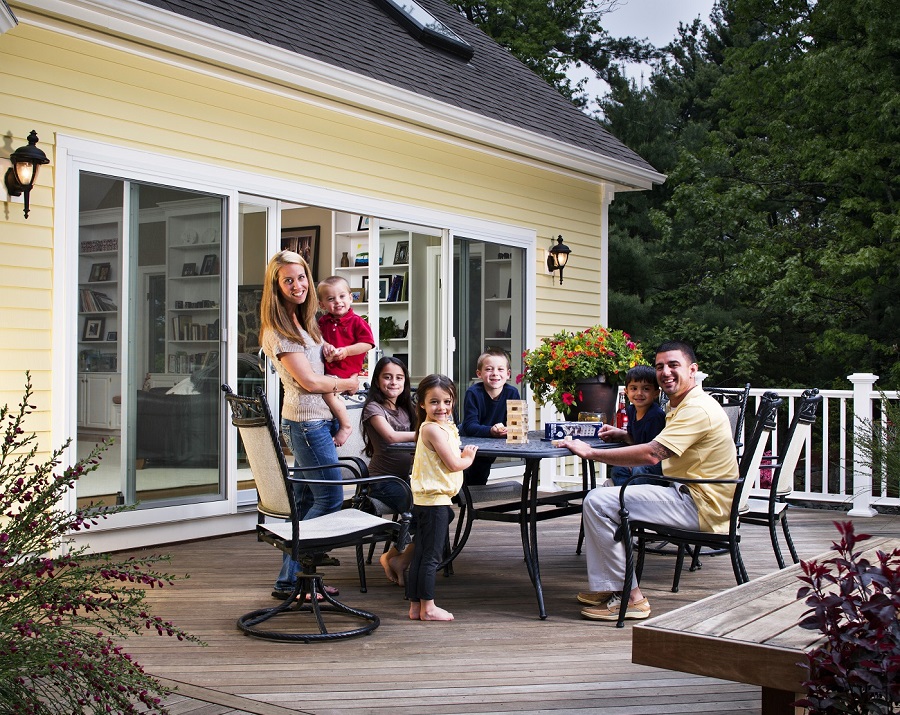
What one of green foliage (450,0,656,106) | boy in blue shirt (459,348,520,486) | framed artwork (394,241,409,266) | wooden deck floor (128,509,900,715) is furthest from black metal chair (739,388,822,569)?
green foliage (450,0,656,106)

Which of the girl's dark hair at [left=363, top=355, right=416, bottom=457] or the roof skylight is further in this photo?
the roof skylight

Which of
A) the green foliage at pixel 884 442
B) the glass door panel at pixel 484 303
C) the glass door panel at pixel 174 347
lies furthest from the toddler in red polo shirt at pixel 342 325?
the green foliage at pixel 884 442

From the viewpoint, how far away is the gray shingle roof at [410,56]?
21.2ft

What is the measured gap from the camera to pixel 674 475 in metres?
4.32

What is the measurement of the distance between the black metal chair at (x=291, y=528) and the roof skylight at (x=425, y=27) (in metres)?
5.67

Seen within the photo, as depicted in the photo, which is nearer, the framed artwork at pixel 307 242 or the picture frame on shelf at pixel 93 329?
the picture frame on shelf at pixel 93 329

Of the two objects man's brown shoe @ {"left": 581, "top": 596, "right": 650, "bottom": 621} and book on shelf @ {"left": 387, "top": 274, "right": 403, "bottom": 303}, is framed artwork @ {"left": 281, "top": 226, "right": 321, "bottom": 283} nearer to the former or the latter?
book on shelf @ {"left": 387, "top": 274, "right": 403, "bottom": 303}

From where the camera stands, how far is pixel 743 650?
89.9 inches

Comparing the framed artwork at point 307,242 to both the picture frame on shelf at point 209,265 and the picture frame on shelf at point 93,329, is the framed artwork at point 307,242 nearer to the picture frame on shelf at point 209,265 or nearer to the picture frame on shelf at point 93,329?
the picture frame on shelf at point 209,265

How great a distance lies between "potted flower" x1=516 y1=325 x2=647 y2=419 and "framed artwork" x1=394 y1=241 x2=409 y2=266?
3502 millimetres

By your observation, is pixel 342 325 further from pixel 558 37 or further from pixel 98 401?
pixel 558 37

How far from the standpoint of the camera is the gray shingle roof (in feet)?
21.2

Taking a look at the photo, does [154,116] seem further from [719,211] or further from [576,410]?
[719,211]

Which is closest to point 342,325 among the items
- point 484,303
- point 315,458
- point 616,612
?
point 315,458
